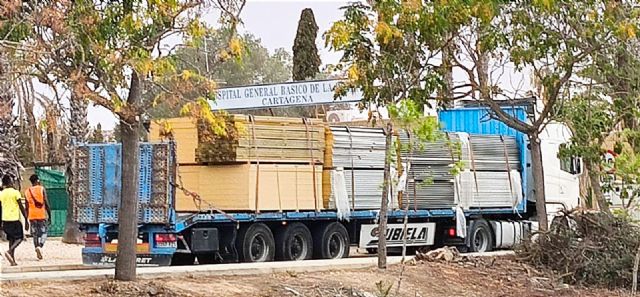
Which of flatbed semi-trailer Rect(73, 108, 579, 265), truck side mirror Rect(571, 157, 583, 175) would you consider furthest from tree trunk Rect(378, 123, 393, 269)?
truck side mirror Rect(571, 157, 583, 175)

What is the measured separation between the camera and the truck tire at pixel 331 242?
22016 mm

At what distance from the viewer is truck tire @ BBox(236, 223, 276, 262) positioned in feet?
67.2

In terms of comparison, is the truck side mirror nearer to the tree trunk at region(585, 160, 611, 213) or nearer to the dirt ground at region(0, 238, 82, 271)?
the tree trunk at region(585, 160, 611, 213)

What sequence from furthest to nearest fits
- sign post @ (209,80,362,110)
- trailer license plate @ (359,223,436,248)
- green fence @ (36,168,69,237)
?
green fence @ (36,168,69,237) → sign post @ (209,80,362,110) → trailer license plate @ (359,223,436,248)

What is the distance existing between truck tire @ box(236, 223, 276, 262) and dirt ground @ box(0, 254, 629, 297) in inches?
118

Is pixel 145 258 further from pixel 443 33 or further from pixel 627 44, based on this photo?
pixel 627 44

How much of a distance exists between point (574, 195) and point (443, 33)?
9998mm

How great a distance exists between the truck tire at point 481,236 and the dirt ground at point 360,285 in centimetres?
426

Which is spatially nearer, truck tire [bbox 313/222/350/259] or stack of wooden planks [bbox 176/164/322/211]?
stack of wooden planks [bbox 176/164/322/211]

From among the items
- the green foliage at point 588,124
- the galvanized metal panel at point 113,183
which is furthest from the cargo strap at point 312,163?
the green foliage at point 588,124

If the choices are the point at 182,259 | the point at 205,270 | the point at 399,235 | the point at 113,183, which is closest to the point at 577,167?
the point at 399,235

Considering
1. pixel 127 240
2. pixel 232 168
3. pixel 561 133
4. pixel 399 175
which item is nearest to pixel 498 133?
pixel 561 133

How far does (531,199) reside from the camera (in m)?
26.8

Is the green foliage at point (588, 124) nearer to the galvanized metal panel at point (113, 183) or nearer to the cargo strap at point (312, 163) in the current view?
the cargo strap at point (312, 163)
